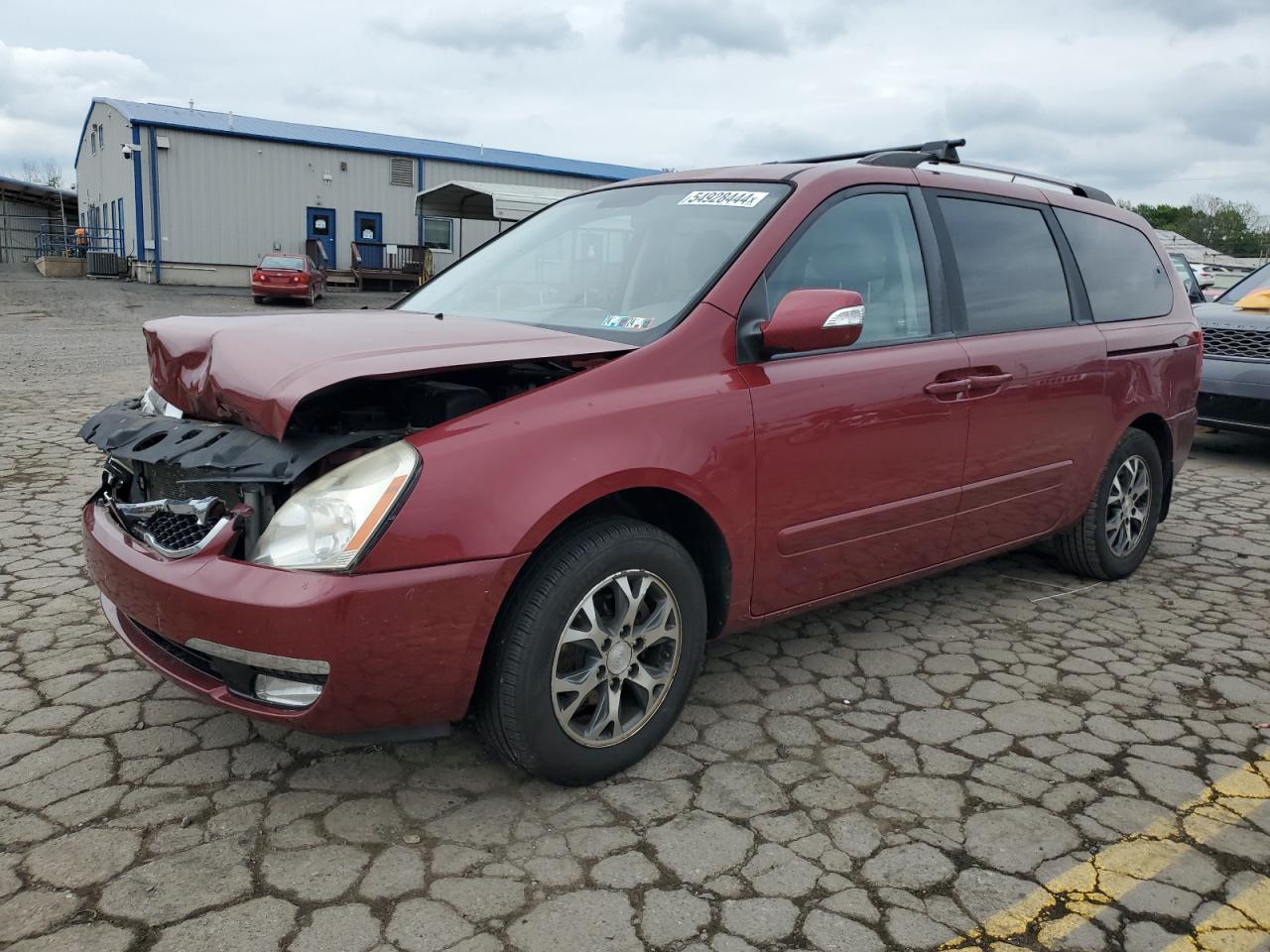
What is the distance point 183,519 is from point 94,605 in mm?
1777

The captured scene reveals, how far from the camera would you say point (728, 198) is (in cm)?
345

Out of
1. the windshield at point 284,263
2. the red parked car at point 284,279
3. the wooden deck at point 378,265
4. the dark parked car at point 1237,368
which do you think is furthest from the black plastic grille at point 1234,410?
the wooden deck at point 378,265

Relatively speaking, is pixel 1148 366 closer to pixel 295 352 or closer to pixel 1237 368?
pixel 295 352

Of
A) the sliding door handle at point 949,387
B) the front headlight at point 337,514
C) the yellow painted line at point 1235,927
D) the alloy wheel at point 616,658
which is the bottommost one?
the yellow painted line at point 1235,927

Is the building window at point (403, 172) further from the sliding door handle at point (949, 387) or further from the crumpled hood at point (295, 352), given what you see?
the sliding door handle at point (949, 387)

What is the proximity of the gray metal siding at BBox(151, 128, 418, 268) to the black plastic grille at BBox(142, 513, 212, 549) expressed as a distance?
31272 mm

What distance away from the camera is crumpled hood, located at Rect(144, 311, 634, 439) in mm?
2447

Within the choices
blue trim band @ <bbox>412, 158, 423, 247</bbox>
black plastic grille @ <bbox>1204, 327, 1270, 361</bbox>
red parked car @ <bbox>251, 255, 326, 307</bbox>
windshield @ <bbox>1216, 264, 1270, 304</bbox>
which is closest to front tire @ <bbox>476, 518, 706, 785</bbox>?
black plastic grille @ <bbox>1204, 327, 1270, 361</bbox>

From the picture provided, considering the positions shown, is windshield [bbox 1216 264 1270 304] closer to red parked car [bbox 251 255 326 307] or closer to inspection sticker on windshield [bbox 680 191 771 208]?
inspection sticker on windshield [bbox 680 191 771 208]

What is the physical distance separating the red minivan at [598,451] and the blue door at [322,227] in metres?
31.0

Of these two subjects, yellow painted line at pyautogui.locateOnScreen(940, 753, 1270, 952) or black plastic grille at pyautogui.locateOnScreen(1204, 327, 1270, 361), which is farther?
black plastic grille at pyautogui.locateOnScreen(1204, 327, 1270, 361)

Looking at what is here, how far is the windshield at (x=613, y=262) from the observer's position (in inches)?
125

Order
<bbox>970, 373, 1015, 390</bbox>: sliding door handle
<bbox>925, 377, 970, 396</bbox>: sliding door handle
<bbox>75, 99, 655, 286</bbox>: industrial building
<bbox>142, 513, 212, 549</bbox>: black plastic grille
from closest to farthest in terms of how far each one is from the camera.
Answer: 1. <bbox>142, 513, 212, 549</bbox>: black plastic grille
2. <bbox>925, 377, 970, 396</bbox>: sliding door handle
3. <bbox>970, 373, 1015, 390</bbox>: sliding door handle
4. <bbox>75, 99, 655, 286</bbox>: industrial building

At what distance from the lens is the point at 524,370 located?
9.26 ft
